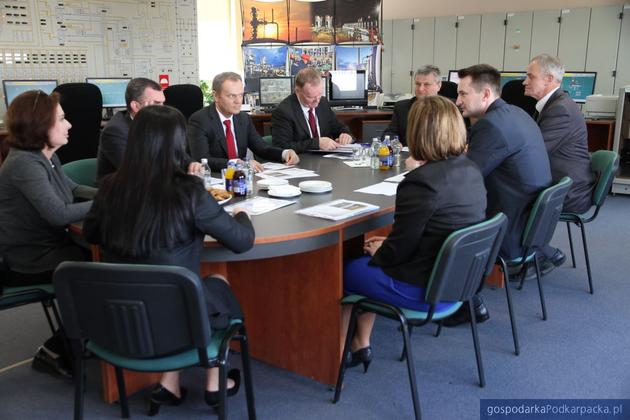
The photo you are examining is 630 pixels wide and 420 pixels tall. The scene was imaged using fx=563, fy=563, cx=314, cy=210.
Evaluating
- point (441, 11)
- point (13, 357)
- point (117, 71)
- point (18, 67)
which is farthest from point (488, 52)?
point (13, 357)

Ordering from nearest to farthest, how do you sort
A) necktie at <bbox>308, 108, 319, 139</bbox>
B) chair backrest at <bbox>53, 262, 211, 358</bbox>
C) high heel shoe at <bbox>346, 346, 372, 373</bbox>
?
chair backrest at <bbox>53, 262, 211, 358</bbox> < high heel shoe at <bbox>346, 346, 372, 373</bbox> < necktie at <bbox>308, 108, 319, 139</bbox>

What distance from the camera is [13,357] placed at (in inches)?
104

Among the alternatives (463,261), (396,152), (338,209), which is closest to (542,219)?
(463,261)

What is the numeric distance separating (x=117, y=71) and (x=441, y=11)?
4711 mm

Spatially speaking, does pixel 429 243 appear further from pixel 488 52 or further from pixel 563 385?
pixel 488 52

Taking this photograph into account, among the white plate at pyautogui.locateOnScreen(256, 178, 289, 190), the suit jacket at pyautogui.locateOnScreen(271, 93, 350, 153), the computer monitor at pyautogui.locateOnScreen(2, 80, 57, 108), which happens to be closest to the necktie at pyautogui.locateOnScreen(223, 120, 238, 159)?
the suit jacket at pyautogui.locateOnScreen(271, 93, 350, 153)

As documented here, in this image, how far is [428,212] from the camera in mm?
1937

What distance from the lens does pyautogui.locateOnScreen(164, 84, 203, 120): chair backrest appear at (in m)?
5.70

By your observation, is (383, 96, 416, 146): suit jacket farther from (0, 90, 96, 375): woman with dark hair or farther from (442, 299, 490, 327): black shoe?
(0, 90, 96, 375): woman with dark hair

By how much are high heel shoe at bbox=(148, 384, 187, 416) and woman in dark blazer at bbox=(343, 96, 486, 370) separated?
2.81 feet

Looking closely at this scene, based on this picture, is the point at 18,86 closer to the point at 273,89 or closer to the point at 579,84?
the point at 273,89

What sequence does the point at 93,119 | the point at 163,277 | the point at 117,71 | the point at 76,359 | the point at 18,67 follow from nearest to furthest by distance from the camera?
the point at 163,277 → the point at 76,359 → the point at 93,119 → the point at 18,67 → the point at 117,71

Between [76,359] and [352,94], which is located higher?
[352,94]

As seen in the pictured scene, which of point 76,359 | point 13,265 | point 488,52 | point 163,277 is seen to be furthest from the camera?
point 488,52
